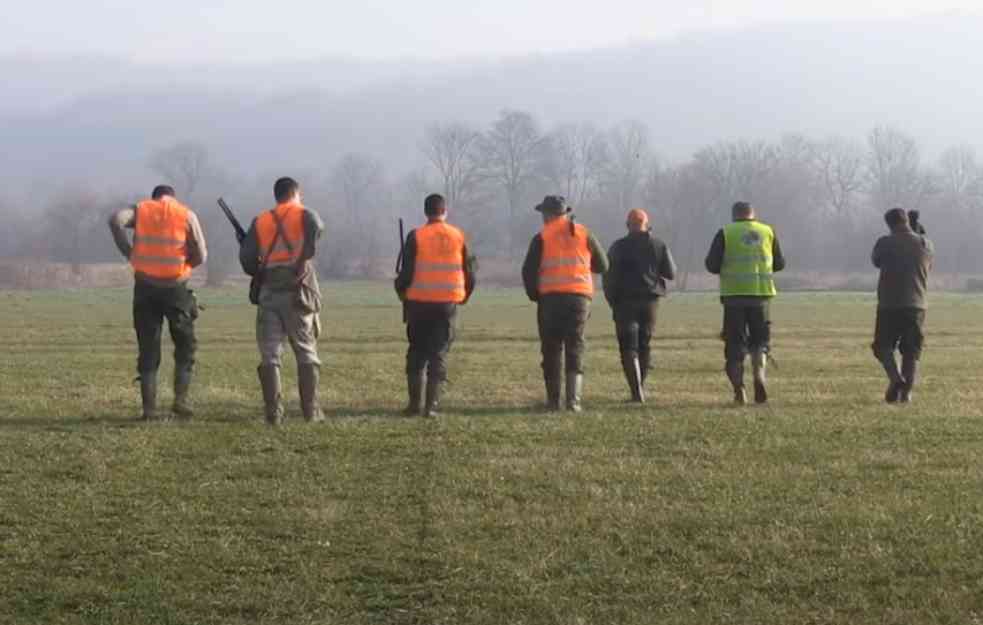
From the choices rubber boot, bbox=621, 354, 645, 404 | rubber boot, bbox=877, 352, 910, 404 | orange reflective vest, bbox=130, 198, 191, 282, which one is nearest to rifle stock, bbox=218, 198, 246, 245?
orange reflective vest, bbox=130, 198, 191, 282

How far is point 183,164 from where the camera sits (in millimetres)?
138250

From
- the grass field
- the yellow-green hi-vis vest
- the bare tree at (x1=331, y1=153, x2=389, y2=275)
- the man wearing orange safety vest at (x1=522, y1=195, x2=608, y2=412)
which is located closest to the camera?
the grass field

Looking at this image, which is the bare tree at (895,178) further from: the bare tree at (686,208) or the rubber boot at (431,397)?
the rubber boot at (431,397)

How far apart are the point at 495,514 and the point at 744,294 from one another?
6245mm

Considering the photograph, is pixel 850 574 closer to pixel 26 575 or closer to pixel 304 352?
pixel 26 575

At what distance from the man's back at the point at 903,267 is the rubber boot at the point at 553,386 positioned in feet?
12.5

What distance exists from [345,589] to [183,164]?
138409 mm

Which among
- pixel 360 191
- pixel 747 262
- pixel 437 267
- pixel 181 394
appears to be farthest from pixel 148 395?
pixel 360 191

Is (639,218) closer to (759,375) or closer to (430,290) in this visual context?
(759,375)

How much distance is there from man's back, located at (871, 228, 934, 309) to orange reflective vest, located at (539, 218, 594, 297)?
3.36m

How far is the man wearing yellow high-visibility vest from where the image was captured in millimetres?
12344

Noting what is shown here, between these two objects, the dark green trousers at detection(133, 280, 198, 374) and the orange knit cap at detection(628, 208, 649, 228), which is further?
the orange knit cap at detection(628, 208, 649, 228)

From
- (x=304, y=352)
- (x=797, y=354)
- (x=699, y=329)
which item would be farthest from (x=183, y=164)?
(x=304, y=352)

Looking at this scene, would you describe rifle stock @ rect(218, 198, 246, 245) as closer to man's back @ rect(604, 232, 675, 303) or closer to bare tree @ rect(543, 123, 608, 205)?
man's back @ rect(604, 232, 675, 303)
